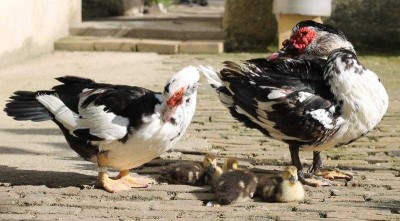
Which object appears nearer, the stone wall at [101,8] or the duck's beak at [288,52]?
the duck's beak at [288,52]

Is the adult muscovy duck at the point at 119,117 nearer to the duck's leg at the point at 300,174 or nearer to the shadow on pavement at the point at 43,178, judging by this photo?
the shadow on pavement at the point at 43,178

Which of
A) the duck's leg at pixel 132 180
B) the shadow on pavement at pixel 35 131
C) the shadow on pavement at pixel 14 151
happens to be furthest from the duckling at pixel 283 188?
the shadow on pavement at pixel 35 131

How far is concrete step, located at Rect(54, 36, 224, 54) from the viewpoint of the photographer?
42.0 ft

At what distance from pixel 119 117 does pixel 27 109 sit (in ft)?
2.31

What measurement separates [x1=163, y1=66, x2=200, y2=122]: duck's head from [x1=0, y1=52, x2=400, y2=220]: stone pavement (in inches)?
21.9

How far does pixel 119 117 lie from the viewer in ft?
17.7

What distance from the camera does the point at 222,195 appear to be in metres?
5.36

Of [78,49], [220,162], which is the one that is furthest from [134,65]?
[220,162]

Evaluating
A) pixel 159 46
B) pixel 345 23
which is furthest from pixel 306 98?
pixel 345 23

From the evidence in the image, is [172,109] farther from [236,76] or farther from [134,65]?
[134,65]

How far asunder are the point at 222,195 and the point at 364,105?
1055 millimetres

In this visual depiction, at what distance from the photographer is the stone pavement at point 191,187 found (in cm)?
514

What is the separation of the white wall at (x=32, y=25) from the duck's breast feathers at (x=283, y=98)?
5488 mm

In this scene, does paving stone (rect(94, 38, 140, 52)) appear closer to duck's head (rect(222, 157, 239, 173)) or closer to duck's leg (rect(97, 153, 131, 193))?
duck's head (rect(222, 157, 239, 173))
